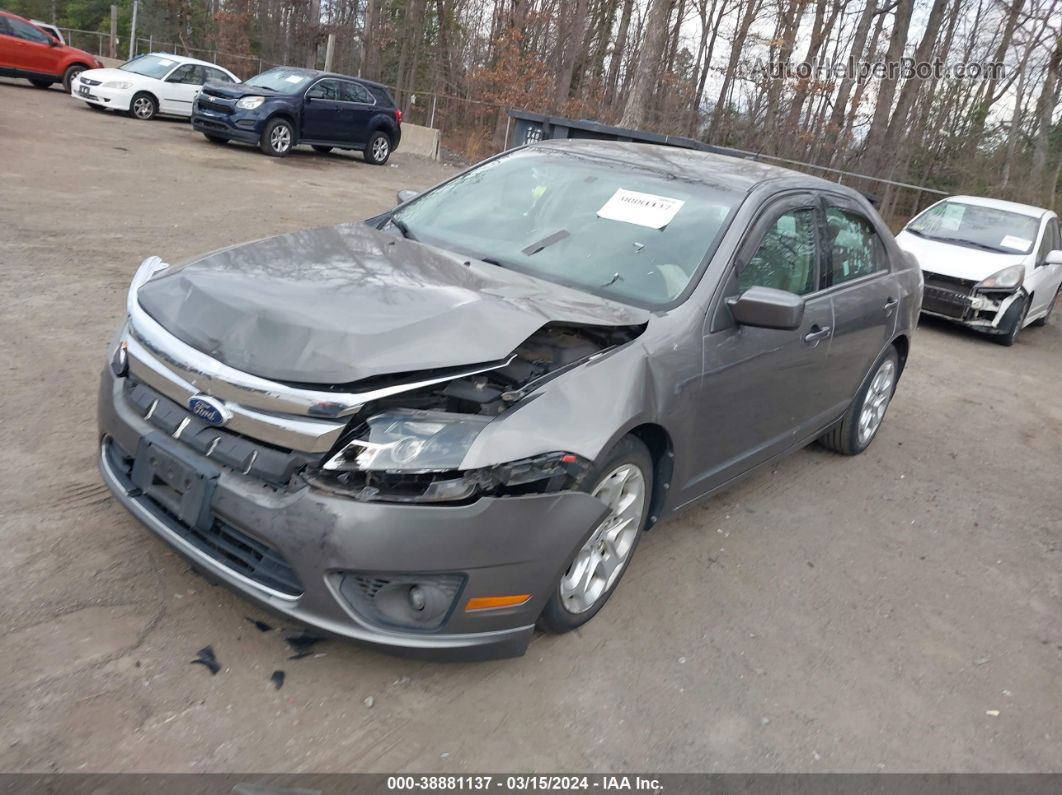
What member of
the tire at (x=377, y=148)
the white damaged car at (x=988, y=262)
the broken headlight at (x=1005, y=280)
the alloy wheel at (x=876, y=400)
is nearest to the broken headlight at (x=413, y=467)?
the alloy wheel at (x=876, y=400)

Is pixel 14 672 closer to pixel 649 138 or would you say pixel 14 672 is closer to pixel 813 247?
pixel 813 247

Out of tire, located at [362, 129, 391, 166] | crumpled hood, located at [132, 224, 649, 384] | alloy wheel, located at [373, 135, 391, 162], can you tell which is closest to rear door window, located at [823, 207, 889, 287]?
crumpled hood, located at [132, 224, 649, 384]

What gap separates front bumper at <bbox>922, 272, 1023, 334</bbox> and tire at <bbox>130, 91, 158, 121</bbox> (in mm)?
15598

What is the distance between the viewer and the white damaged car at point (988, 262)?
10195 millimetres

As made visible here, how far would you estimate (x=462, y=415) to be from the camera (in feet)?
A: 9.10

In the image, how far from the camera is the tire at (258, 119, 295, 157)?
1585 centimetres

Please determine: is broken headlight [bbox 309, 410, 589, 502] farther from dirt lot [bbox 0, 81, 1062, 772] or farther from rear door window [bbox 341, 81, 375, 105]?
rear door window [bbox 341, 81, 375, 105]

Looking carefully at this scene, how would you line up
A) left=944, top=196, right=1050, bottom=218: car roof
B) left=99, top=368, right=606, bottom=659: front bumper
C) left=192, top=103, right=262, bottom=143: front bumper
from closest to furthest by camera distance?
left=99, top=368, right=606, bottom=659: front bumper < left=944, top=196, right=1050, bottom=218: car roof < left=192, top=103, right=262, bottom=143: front bumper

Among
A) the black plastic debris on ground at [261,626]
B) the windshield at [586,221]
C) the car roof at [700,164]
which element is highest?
the car roof at [700,164]

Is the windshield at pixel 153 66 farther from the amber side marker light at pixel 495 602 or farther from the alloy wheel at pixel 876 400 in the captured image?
the amber side marker light at pixel 495 602

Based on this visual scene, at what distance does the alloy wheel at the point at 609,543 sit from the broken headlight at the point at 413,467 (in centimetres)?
47

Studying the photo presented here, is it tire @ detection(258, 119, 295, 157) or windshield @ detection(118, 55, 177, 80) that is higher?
windshield @ detection(118, 55, 177, 80)

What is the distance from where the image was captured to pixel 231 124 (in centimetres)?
1571

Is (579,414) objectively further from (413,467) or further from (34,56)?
(34,56)
